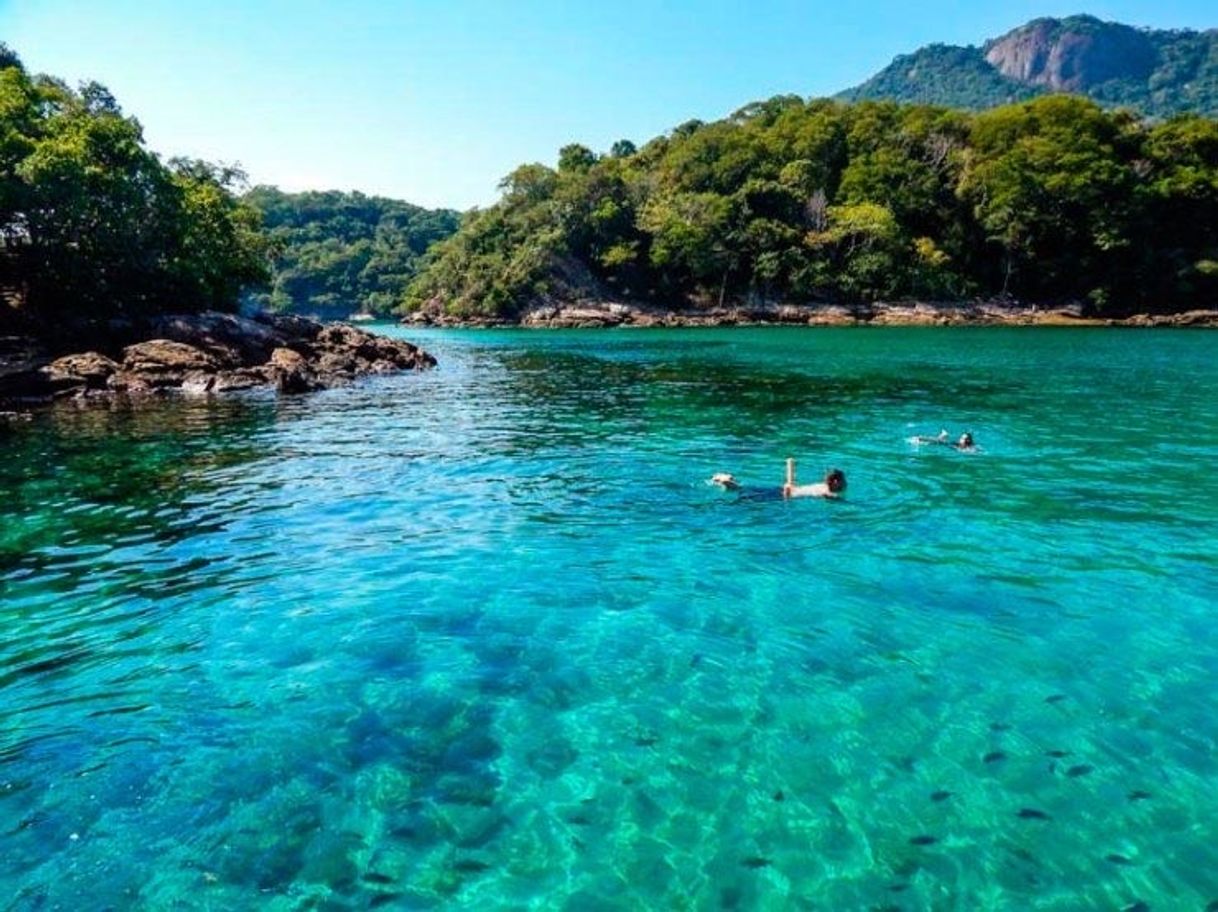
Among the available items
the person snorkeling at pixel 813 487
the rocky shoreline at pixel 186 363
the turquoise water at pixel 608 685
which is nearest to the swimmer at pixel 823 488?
the person snorkeling at pixel 813 487

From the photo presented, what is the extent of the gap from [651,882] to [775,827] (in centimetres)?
131

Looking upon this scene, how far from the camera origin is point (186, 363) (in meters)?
37.6

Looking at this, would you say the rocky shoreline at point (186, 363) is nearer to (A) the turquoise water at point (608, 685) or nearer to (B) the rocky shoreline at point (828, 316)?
(A) the turquoise water at point (608, 685)

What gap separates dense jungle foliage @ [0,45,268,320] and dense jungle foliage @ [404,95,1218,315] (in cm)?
6448

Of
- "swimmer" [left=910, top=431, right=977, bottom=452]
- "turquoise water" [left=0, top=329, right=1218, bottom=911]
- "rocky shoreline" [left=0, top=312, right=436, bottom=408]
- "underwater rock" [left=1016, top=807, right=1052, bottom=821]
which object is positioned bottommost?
"underwater rock" [left=1016, top=807, right=1052, bottom=821]

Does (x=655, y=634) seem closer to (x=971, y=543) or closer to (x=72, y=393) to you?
(x=971, y=543)

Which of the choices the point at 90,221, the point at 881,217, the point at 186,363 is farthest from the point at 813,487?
the point at 881,217

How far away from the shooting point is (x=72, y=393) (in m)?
33.7

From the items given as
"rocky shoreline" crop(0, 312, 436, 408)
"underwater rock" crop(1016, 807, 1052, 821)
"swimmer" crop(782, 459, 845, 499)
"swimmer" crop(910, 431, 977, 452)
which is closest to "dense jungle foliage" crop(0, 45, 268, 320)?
"rocky shoreline" crop(0, 312, 436, 408)

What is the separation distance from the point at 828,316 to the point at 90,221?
256 ft

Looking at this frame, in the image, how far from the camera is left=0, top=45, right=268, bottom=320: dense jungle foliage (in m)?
34.2

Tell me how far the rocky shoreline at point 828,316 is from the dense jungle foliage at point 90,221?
57.1 metres

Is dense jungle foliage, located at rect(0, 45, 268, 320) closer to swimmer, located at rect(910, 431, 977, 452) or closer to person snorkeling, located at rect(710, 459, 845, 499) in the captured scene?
person snorkeling, located at rect(710, 459, 845, 499)

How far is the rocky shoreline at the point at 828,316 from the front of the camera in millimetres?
84588
